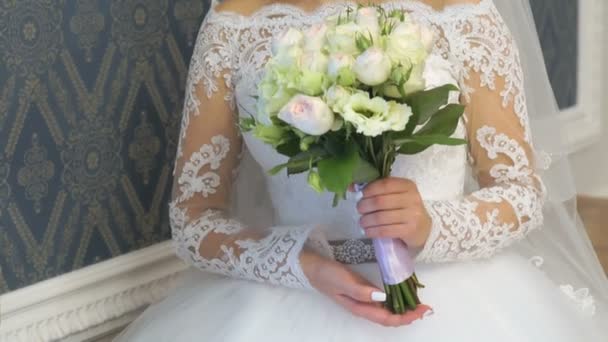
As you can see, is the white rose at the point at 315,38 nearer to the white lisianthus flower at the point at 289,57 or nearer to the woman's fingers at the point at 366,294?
the white lisianthus flower at the point at 289,57

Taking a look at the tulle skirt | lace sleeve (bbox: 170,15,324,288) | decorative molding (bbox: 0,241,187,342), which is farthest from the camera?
decorative molding (bbox: 0,241,187,342)

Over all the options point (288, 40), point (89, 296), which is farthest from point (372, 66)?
point (89, 296)

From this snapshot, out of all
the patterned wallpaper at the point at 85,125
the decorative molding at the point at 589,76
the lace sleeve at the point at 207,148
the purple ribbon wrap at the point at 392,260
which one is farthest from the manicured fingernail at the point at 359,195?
the decorative molding at the point at 589,76

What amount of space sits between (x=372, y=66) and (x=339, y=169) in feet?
0.46

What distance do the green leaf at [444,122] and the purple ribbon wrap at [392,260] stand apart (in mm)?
124

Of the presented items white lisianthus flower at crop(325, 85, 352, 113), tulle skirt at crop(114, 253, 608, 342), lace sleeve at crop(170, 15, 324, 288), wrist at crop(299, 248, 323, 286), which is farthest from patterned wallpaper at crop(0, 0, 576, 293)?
white lisianthus flower at crop(325, 85, 352, 113)

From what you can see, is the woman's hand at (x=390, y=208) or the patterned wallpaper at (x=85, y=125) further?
the patterned wallpaper at (x=85, y=125)

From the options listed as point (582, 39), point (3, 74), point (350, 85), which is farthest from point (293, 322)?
point (582, 39)

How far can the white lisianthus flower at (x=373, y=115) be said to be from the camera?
1135 millimetres

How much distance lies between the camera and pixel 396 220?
4.29ft

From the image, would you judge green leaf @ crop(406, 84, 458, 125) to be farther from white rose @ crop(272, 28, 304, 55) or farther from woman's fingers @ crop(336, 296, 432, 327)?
woman's fingers @ crop(336, 296, 432, 327)

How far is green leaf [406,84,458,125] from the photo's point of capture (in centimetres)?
122

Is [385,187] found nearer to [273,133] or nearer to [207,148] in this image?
[273,133]

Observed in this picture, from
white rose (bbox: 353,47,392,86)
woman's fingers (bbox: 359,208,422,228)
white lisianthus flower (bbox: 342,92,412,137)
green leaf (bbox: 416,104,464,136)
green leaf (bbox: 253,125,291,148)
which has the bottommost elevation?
woman's fingers (bbox: 359,208,422,228)
